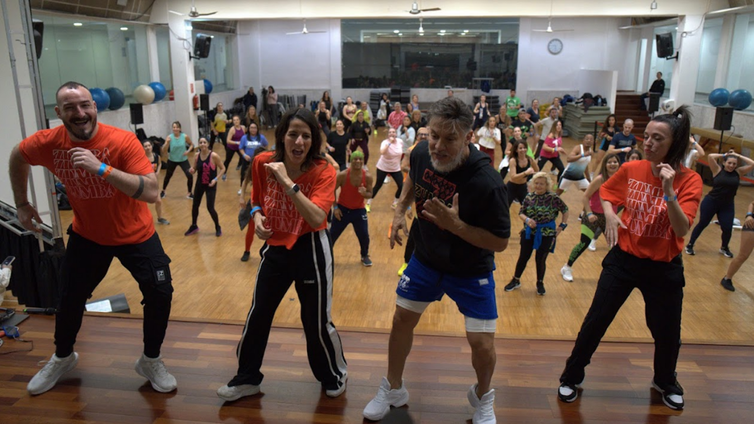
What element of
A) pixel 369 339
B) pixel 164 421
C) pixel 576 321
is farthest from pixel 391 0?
pixel 164 421

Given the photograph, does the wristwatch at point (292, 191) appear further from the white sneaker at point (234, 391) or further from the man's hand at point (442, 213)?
the white sneaker at point (234, 391)

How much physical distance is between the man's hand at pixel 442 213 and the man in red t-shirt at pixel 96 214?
1388 millimetres

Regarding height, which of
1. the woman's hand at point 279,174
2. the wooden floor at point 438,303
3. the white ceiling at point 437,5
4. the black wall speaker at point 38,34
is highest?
the white ceiling at point 437,5

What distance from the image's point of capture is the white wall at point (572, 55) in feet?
66.9

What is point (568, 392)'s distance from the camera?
3023 millimetres

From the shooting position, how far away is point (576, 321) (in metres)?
5.19

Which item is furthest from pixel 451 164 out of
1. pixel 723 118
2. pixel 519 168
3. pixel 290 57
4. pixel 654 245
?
pixel 290 57

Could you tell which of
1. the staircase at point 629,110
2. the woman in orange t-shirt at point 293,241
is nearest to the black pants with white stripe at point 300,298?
the woman in orange t-shirt at point 293,241

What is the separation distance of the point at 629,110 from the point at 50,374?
18.9m

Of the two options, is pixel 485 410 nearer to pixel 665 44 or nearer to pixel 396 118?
pixel 396 118

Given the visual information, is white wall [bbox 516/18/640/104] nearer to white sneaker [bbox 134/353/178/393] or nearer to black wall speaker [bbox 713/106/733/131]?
black wall speaker [bbox 713/106/733/131]

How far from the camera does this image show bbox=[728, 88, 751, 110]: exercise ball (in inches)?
482

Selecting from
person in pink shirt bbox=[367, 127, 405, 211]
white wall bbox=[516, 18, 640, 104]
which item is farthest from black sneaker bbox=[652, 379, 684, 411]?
white wall bbox=[516, 18, 640, 104]

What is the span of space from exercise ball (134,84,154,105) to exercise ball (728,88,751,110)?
13317mm
